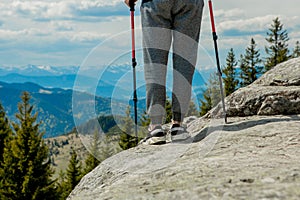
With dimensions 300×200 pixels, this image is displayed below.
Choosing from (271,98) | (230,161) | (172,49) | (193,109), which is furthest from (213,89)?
(230,161)

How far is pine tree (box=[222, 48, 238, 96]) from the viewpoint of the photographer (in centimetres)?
6282

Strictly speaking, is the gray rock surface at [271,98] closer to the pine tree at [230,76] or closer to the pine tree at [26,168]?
the pine tree at [26,168]

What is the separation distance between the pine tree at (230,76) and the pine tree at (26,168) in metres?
38.7

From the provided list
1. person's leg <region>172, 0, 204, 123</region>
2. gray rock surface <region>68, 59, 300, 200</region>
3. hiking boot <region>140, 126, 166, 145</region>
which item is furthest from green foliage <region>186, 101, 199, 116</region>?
hiking boot <region>140, 126, 166, 145</region>

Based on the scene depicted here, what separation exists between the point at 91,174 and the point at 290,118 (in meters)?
3.50

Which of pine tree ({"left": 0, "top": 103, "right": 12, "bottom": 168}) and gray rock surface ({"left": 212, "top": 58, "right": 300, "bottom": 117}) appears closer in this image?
gray rock surface ({"left": 212, "top": 58, "right": 300, "bottom": 117})

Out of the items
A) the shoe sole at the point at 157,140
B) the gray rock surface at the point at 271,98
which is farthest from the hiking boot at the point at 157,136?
the gray rock surface at the point at 271,98

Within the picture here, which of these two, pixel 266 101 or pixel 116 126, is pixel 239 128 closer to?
pixel 266 101

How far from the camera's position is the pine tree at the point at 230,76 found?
206ft

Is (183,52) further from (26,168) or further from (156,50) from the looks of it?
(26,168)

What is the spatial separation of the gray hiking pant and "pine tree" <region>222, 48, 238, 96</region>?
55.1 meters

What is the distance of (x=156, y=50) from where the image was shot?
5957 mm

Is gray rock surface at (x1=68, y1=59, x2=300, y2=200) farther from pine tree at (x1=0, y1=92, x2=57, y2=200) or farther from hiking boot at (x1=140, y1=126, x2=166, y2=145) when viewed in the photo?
pine tree at (x1=0, y1=92, x2=57, y2=200)

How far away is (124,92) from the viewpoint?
21.7ft
